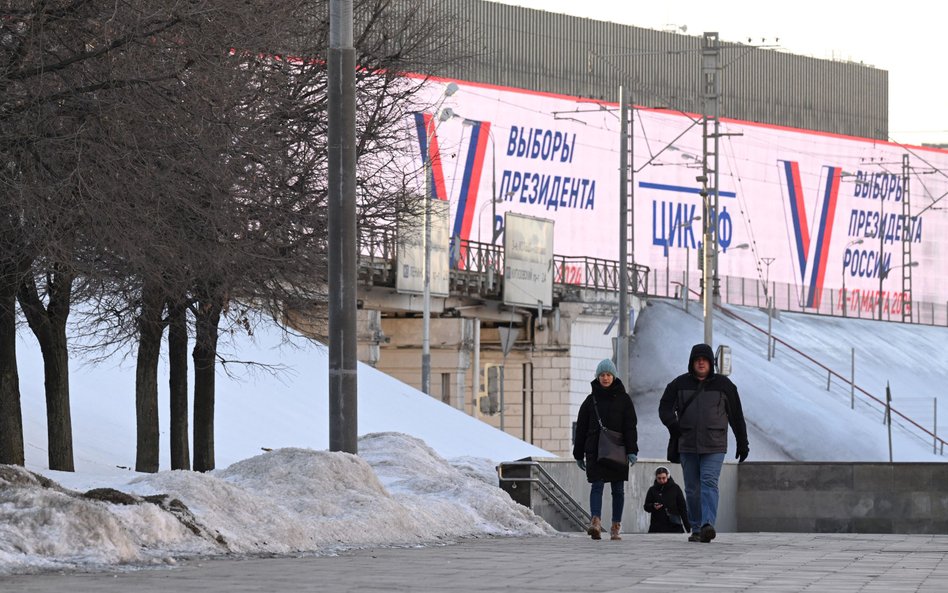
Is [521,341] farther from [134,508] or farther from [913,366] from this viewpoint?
[134,508]

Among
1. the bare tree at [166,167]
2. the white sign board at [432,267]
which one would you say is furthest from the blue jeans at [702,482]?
the white sign board at [432,267]

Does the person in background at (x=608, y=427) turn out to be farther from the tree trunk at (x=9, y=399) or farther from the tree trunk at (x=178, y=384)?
the tree trunk at (x=178, y=384)

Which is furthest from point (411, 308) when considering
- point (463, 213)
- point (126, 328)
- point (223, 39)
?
point (223, 39)

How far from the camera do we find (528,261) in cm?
6275

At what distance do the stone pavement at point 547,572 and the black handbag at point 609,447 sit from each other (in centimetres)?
162

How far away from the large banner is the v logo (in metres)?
0.08

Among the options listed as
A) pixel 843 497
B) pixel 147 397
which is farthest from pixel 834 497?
pixel 147 397

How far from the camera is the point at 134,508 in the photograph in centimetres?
1261

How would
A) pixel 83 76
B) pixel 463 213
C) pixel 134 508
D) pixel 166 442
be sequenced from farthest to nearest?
pixel 463 213
pixel 166 442
pixel 83 76
pixel 134 508

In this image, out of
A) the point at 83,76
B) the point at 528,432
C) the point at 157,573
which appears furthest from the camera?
the point at 528,432

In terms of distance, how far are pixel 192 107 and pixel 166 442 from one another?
57.8 ft

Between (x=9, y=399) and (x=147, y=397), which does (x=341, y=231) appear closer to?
(x=9, y=399)

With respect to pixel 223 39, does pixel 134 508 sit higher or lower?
lower

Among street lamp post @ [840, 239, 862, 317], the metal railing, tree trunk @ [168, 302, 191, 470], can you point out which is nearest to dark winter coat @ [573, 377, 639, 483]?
tree trunk @ [168, 302, 191, 470]
